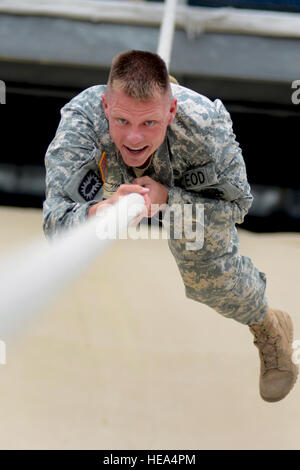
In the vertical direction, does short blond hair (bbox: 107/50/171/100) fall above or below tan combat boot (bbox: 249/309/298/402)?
above

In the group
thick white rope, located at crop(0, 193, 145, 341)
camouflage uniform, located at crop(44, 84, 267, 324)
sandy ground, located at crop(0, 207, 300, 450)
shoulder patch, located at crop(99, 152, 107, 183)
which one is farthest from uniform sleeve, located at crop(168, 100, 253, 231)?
sandy ground, located at crop(0, 207, 300, 450)

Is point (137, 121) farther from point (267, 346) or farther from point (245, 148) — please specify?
point (245, 148)

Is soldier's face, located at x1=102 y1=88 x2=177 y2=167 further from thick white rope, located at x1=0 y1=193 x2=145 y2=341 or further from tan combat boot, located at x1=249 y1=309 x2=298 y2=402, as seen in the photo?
tan combat boot, located at x1=249 y1=309 x2=298 y2=402

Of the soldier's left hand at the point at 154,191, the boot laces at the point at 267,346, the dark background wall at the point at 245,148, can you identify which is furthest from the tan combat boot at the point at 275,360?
the dark background wall at the point at 245,148

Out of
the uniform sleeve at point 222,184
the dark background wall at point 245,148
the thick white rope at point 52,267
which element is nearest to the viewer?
the thick white rope at point 52,267

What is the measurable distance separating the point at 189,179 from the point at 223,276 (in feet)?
0.74

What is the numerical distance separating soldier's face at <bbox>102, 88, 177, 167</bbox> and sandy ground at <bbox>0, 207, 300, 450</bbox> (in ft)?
1.82

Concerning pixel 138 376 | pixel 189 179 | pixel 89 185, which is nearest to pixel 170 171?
pixel 189 179

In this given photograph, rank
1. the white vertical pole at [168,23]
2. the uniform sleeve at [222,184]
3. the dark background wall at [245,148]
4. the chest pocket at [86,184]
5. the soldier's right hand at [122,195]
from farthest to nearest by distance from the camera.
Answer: the dark background wall at [245,148] → the white vertical pole at [168,23] → the uniform sleeve at [222,184] → the chest pocket at [86,184] → the soldier's right hand at [122,195]

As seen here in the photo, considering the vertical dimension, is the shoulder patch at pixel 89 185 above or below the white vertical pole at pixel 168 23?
below

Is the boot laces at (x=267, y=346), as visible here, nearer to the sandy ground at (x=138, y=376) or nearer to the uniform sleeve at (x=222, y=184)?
the sandy ground at (x=138, y=376)

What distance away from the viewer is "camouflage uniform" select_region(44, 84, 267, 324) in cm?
112

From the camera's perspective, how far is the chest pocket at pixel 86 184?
3.65 ft

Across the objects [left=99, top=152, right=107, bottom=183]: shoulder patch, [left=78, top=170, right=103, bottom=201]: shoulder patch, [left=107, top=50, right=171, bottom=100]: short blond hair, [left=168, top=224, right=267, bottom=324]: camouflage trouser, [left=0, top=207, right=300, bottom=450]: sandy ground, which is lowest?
[left=0, top=207, right=300, bottom=450]: sandy ground
